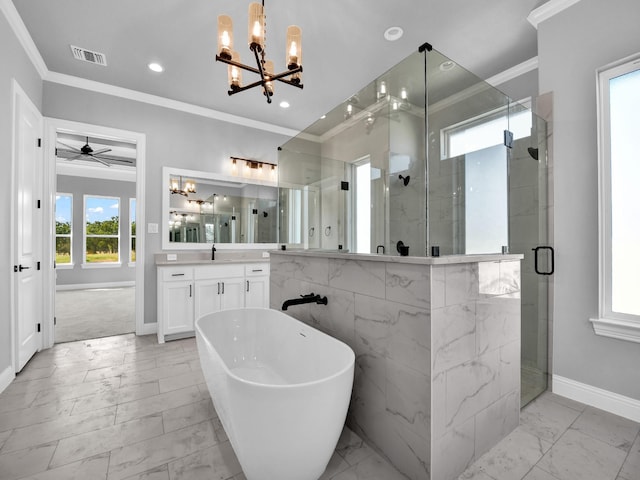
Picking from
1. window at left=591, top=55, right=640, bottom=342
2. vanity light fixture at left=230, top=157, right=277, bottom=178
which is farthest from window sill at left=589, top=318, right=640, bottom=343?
vanity light fixture at left=230, top=157, right=277, bottom=178

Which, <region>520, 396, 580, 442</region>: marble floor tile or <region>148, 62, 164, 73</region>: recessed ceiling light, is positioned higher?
<region>148, 62, 164, 73</region>: recessed ceiling light

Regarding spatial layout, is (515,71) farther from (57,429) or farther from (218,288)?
(57,429)

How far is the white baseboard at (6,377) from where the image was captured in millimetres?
2182

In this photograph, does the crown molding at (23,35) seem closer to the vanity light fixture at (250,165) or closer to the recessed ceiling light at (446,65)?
the vanity light fixture at (250,165)

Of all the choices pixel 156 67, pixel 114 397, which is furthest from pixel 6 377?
pixel 156 67

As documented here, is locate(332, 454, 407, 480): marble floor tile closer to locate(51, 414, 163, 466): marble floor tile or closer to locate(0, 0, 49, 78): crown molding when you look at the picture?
locate(51, 414, 163, 466): marble floor tile

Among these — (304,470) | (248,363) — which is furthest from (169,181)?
(304,470)

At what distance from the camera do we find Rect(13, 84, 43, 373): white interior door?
97.1 inches

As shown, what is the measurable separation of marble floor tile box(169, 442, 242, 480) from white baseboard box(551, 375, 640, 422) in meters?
2.29

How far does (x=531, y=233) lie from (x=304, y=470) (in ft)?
7.28

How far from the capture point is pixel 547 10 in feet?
7.28

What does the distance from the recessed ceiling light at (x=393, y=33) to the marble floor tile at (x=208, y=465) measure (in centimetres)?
319

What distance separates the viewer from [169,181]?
3.76 m

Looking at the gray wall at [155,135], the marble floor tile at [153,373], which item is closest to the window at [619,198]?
the marble floor tile at [153,373]
